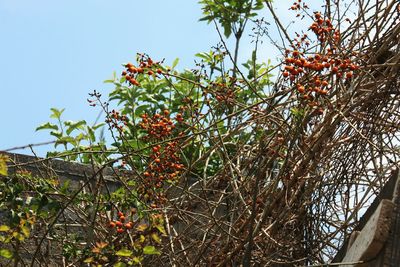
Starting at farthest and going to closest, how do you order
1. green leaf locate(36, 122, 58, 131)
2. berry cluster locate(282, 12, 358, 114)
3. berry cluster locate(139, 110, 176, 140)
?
green leaf locate(36, 122, 58, 131) < berry cluster locate(139, 110, 176, 140) < berry cluster locate(282, 12, 358, 114)

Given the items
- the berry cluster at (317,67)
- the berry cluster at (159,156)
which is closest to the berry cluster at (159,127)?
the berry cluster at (159,156)

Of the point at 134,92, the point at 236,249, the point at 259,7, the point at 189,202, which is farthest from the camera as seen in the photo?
the point at 259,7

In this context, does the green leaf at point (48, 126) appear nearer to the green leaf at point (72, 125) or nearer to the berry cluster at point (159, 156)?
the green leaf at point (72, 125)

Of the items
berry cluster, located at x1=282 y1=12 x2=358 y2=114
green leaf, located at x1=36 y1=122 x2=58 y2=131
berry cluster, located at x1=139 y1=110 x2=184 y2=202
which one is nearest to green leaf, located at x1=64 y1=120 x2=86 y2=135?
green leaf, located at x1=36 y1=122 x2=58 y2=131

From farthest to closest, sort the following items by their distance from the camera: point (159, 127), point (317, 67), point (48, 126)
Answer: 1. point (48, 126)
2. point (159, 127)
3. point (317, 67)

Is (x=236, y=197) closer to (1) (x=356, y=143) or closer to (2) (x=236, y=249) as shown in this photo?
(2) (x=236, y=249)

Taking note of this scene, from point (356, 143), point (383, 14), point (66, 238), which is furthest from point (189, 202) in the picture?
point (383, 14)

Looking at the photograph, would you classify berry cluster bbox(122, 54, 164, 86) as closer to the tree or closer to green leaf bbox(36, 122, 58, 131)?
the tree

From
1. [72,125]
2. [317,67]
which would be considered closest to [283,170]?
[317,67]

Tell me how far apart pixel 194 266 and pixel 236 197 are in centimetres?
38

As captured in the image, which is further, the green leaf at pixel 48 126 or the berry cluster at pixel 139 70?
the green leaf at pixel 48 126

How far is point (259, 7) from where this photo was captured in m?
6.50

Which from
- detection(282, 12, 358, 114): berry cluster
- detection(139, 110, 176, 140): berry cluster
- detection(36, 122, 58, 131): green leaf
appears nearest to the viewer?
detection(282, 12, 358, 114): berry cluster

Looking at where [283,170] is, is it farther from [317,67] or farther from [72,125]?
[72,125]
